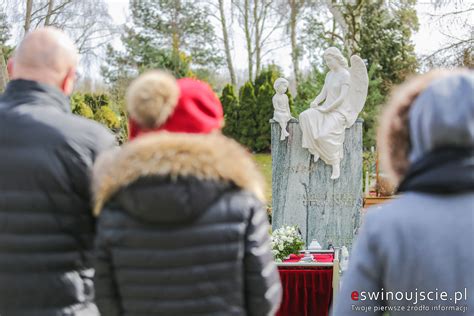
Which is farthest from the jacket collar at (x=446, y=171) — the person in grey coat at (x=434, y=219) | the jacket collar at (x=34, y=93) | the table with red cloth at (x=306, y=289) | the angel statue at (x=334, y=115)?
the angel statue at (x=334, y=115)

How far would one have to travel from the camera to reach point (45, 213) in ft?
7.38

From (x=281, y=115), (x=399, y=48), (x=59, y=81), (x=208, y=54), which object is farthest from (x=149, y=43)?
(x=59, y=81)

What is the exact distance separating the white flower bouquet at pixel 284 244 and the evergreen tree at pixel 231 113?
51.6 ft

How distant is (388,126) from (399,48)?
19.1 m

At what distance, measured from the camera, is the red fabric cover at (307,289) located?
5902 millimetres

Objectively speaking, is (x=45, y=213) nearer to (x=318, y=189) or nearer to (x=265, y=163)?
(x=318, y=189)

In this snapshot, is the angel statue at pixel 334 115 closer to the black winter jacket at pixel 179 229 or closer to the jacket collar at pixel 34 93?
the jacket collar at pixel 34 93

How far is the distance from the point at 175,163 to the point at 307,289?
165 inches

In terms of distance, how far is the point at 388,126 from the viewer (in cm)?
185

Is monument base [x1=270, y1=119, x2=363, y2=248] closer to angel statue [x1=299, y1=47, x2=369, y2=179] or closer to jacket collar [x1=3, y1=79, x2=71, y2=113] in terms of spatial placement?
angel statue [x1=299, y1=47, x2=369, y2=179]

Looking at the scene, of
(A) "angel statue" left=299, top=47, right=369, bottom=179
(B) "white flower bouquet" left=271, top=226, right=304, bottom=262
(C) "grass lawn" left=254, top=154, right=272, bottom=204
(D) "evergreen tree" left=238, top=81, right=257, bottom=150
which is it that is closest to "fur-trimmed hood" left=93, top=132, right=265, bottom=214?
(B) "white flower bouquet" left=271, top=226, right=304, bottom=262

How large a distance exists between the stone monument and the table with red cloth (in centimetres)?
288

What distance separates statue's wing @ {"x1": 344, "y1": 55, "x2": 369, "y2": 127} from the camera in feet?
28.5

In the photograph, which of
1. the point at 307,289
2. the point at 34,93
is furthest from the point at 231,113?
the point at 34,93
